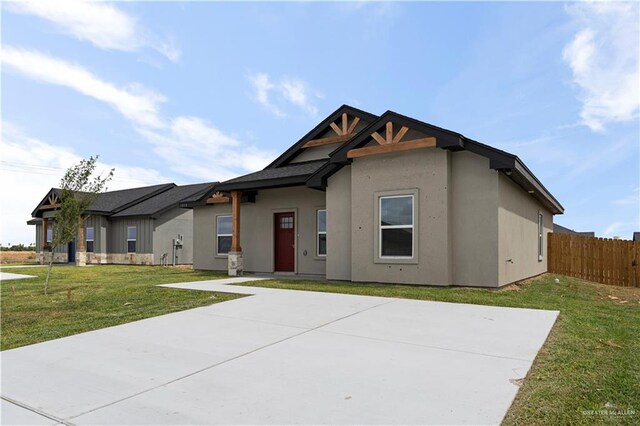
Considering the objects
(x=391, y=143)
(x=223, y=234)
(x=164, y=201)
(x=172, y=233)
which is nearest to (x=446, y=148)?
(x=391, y=143)

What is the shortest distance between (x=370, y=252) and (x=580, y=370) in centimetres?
759

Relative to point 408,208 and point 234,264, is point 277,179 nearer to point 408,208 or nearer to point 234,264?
point 234,264

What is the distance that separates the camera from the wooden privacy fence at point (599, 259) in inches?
593

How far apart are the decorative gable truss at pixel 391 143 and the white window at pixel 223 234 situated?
7713 mm

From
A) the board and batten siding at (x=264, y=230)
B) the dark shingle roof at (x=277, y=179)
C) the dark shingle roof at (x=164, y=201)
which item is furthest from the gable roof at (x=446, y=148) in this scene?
the dark shingle roof at (x=164, y=201)

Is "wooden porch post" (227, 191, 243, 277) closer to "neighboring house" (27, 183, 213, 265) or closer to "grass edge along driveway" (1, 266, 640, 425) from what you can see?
"grass edge along driveway" (1, 266, 640, 425)

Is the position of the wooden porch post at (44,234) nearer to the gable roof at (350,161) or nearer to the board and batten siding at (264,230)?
the gable roof at (350,161)

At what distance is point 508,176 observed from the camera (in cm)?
1105

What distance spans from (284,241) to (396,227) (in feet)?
18.5

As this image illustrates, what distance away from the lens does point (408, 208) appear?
36.0 ft

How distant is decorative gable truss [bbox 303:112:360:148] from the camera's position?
48.7ft

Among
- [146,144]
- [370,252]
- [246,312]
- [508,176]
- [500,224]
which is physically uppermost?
[146,144]

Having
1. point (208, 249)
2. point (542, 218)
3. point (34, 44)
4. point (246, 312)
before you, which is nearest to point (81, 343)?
point (246, 312)

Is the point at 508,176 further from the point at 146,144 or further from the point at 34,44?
the point at 146,144
